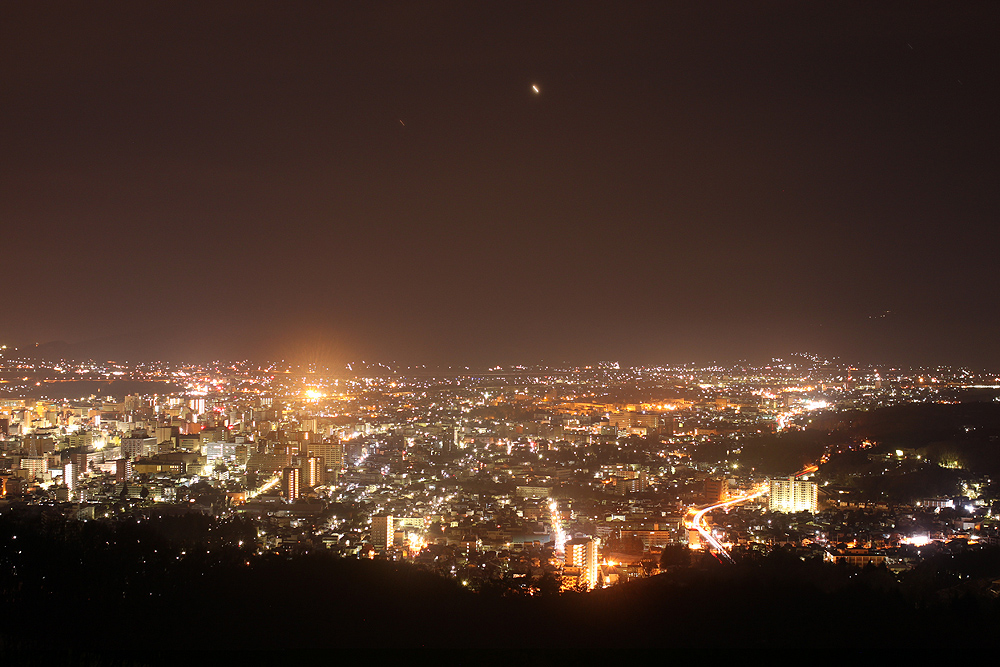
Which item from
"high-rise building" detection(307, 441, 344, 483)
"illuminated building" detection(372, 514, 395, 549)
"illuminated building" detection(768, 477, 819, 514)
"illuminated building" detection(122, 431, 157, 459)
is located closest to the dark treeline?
"illuminated building" detection(372, 514, 395, 549)

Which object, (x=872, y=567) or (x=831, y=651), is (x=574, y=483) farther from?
(x=831, y=651)

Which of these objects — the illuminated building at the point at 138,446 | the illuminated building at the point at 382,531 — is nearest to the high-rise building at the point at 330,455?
the illuminated building at the point at 138,446

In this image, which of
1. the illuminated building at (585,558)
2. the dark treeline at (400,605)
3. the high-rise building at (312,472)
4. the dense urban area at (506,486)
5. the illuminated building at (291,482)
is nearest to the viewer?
the dark treeline at (400,605)

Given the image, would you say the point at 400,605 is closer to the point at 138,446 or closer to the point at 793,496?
the point at 793,496

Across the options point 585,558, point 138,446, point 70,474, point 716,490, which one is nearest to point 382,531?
point 585,558

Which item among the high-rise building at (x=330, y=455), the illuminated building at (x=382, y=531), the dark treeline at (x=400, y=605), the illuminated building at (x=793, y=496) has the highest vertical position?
the high-rise building at (x=330, y=455)

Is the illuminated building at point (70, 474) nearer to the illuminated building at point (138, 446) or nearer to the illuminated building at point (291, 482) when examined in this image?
the illuminated building at point (138, 446)
